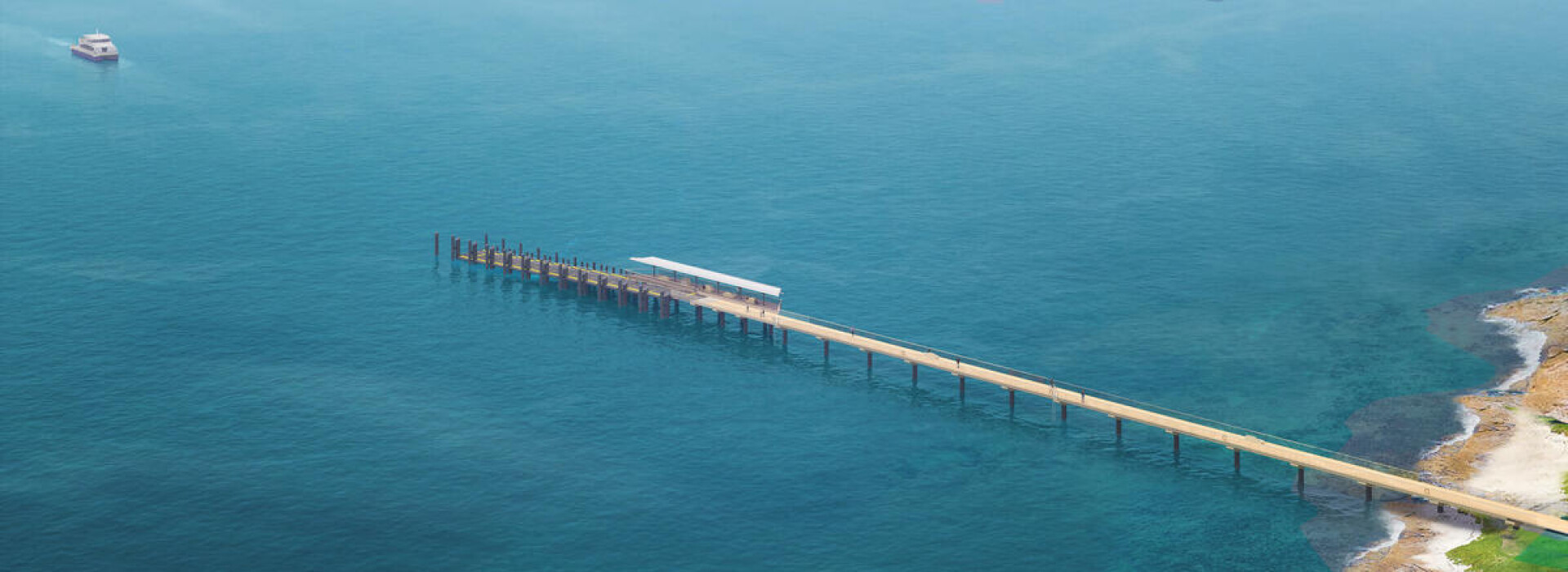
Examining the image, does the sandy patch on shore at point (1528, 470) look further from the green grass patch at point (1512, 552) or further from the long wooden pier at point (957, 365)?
the green grass patch at point (1512, 552)

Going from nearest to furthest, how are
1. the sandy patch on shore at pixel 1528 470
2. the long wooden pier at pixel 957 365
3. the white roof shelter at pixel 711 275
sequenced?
1. the sandy patch on shore at pixel 1528 470
2. the long wooden pier at pixel 957 365
3. the white roof shelter at pixel 711 275

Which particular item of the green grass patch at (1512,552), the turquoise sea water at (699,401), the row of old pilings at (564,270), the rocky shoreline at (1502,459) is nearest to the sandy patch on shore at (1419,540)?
the rocky shoreline at (1502,459)

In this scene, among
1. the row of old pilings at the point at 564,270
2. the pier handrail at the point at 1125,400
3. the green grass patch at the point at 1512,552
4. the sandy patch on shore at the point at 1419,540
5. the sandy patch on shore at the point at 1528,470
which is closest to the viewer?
the green grass patch at the point at 1512,552

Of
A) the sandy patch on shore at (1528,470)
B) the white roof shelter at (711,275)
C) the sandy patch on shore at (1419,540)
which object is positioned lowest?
the sandy patch on shore at (1419,540)

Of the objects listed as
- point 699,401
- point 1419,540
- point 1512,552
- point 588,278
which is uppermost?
point 588,278

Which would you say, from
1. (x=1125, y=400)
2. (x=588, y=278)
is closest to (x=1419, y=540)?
(x=1125, y=400)

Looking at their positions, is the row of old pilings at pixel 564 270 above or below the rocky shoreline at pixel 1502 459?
above

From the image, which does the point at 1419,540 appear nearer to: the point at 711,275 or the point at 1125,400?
the point at 1125,400
